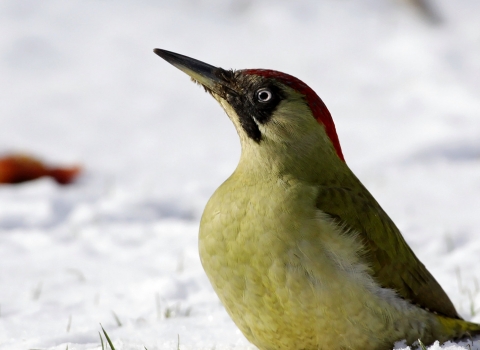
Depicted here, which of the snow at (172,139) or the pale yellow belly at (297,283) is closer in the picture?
the pale yellow belly at (297,283)

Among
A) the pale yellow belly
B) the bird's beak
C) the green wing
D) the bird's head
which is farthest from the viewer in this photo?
the bird's beak

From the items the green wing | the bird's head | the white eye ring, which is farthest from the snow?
the white eye ring

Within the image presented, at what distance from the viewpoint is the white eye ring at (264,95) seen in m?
3.27

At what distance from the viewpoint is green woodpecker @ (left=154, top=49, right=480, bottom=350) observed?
2893 millimetres

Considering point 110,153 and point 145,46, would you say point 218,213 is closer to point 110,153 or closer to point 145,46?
point 110,153

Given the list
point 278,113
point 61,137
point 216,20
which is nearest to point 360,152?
point 61,137

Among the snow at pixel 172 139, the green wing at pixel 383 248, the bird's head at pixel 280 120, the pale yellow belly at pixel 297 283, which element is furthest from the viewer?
the snow at pixel 172 139

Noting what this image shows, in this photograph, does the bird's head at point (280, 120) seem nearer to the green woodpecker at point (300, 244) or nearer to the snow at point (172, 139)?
the green woodpecker at point (300, 244)

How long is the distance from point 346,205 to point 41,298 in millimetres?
1943

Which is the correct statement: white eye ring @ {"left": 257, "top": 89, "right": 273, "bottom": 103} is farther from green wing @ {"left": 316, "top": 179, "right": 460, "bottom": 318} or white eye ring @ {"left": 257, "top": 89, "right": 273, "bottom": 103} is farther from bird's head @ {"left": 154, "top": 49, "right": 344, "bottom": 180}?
green wing @ {"left": 316, "top": 179, "right": 460, "bottom": 318}

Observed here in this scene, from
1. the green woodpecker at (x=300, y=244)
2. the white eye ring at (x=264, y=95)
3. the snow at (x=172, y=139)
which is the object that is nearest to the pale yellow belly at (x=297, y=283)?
the green woodpecker at (x=300, y=244)

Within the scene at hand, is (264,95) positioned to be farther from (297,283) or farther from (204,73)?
(297,283)

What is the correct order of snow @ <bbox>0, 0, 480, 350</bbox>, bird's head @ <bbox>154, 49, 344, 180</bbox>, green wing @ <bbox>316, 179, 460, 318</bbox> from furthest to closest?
snow @ <bbox>0, 0, 480, 350</bbox>, bird's head @ <bbox>154, 49, 344, 180</bbox>, green wing @ <bbox>316, 179, 460, 318</bbox>

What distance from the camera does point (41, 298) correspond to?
4.26m
